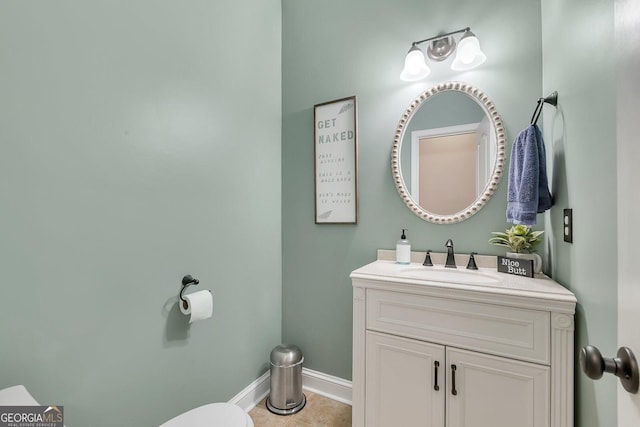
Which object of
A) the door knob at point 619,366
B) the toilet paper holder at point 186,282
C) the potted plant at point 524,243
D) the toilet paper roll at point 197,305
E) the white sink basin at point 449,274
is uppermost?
the potted plant at point 524,243

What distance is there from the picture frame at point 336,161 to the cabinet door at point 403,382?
80 centimetres

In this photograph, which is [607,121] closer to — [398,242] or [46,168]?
[398,242]

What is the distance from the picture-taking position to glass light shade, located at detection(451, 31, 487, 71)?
1.44 metres

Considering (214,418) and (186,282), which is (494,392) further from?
(186,282)

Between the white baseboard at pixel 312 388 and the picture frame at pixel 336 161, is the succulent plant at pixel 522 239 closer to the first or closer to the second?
the picture frame at pixel 336 161

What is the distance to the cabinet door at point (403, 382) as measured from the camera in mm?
1197

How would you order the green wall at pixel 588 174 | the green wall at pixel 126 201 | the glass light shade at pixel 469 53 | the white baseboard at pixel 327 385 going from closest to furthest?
the green wall at pixel 588 174 → the green wall at pixel 126 201 → the glass light shade at pixel 469 53 → the white baseboard at pixel 327 385

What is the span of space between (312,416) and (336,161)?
1635mm

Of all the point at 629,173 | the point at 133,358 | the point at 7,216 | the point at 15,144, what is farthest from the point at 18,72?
the point at 629,173

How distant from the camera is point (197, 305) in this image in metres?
1.29

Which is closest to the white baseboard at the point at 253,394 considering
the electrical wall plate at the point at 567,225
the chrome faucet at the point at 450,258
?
the chrome faucet at the point at 450,258

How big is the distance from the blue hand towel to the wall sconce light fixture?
528mm

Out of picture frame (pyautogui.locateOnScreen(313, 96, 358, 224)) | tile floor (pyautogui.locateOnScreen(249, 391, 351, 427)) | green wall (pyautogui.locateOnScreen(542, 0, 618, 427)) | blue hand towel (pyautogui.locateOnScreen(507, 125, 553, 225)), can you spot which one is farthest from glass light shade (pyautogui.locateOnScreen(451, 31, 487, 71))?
tile floor (pyautogui.locateOnScreen(249, 391, 351, 427))

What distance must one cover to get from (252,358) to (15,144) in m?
1.57
